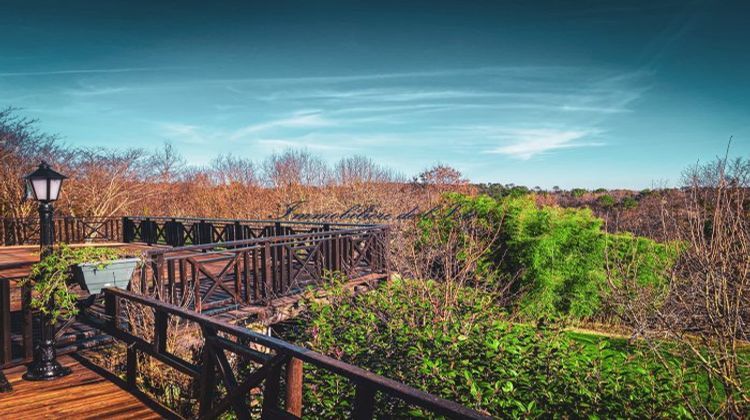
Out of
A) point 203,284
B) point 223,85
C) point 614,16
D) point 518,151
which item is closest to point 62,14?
point 223,85

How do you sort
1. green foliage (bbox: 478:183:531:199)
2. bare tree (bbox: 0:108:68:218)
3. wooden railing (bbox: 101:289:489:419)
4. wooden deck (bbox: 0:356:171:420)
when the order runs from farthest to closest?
bare tree (bbox: 0:108:68:218), green foliage (bbox: 478:183:531:199), wooden deck (bbox: 0:356:171:420), wooden railing (bbox: 101:289:489:419)

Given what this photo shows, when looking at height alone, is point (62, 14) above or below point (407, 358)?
above

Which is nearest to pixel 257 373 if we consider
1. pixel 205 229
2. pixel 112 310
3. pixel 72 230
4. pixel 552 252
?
pixel 112 310

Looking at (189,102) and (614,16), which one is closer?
(614,16)

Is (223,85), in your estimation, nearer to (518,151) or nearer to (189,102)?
(189,102)

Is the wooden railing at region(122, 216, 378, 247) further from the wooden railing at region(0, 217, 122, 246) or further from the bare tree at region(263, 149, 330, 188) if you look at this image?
the bare tree at region(263, 149, 330, 188)

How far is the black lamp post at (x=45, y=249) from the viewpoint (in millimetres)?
4125

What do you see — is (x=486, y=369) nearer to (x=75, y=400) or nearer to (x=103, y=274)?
(x=75, y=400)

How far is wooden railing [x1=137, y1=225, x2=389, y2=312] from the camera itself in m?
5.93

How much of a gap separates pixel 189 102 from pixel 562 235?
57.4 ft

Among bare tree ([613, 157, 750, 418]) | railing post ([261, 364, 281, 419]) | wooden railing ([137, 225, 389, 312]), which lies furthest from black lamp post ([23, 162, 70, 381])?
bare tree ([613, 157, 750, 418])

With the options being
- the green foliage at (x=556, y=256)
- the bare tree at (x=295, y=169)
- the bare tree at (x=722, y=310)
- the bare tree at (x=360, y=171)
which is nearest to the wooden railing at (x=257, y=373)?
the bare tree at (x=722, y=310)

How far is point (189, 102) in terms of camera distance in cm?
2166

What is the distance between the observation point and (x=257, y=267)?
8.07 meters
